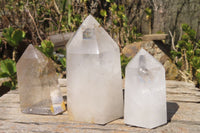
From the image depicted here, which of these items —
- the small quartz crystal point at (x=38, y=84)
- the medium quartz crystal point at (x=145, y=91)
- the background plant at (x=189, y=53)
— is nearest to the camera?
the medium quartz crystal point at (x=145, y=91)

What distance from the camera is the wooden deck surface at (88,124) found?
964mm

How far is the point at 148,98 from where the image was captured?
92 cm

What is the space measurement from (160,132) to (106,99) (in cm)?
26

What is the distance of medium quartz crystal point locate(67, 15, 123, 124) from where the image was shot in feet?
3.12

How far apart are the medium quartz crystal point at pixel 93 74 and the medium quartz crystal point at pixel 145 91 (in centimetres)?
8

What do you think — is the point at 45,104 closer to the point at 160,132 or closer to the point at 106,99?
the point at 106,99

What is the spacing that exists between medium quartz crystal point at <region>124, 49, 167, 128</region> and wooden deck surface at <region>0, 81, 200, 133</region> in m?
0.05

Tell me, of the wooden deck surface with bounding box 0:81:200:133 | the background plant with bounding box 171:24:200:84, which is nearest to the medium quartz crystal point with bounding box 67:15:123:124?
the wooden deck surface with bounding box 0:81:200:133

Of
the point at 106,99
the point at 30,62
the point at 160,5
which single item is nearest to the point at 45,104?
the point at 30,62

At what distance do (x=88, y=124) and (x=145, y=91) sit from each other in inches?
12.0

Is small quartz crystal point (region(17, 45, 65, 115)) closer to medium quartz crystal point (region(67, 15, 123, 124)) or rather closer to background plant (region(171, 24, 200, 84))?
medium quartz crystal point (region(67, 15, 123, 124))

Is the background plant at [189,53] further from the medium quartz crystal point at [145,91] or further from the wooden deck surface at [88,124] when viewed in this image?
the medium quartz crystal point at [145,91]

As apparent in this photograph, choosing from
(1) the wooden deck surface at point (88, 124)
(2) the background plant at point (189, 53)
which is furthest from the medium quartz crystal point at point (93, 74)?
(2) the background plant at point (189, 53)

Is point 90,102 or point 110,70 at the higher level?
point 110,70
